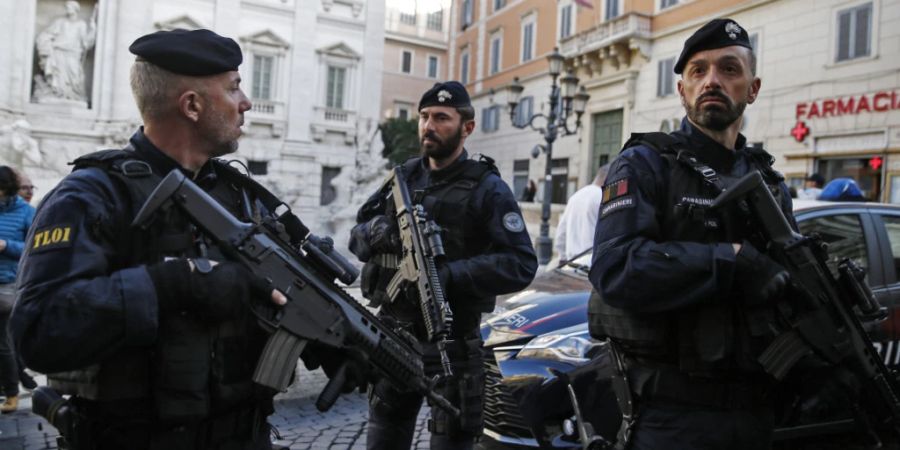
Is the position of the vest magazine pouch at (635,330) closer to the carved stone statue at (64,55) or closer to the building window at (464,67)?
the carved stone statue at (64,55)

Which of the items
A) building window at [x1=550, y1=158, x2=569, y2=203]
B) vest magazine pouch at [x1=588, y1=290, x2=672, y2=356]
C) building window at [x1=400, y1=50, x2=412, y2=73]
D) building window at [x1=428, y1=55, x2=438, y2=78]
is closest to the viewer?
vest magazine pouch at [x1=588, y1=290, x2=672, y2=356]

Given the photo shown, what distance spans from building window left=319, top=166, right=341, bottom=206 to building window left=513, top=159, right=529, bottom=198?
33.4 ft

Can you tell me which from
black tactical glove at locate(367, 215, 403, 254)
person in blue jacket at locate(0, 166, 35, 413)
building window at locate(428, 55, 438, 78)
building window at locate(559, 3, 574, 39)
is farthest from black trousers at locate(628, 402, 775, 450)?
building window at locate(428, 55, 438, 78)

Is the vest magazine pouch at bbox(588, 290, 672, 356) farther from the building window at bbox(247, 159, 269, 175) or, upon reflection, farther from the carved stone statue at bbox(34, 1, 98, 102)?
the building window at bbox(247, 159, 269, 175)

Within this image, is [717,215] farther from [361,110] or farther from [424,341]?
[361,110]

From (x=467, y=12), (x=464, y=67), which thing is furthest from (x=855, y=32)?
(x=467, y=12)

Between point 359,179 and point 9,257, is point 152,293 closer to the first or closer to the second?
point 9,257

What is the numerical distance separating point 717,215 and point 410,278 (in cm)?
139

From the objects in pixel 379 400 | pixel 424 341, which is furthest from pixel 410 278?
pixel 379 400

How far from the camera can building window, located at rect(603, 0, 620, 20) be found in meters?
24.4

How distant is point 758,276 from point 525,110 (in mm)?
29404

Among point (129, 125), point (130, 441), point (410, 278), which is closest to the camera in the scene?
point (130, 441)

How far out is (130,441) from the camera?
1668 mm

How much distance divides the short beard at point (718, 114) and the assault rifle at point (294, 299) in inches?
52.2
